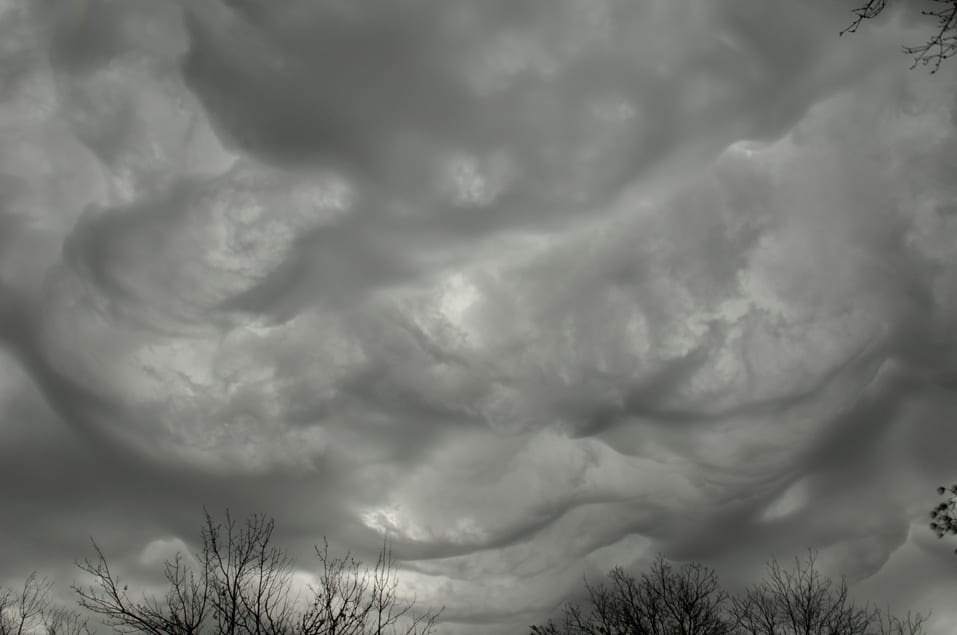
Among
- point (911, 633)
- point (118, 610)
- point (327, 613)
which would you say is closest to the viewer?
point (118, 610)

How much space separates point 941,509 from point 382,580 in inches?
581

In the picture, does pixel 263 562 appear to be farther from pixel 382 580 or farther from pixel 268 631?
pixel 382 580

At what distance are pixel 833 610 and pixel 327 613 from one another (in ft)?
107

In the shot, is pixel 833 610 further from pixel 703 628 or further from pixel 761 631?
pixel 703 628

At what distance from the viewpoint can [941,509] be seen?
1416 cm

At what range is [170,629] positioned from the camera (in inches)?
619

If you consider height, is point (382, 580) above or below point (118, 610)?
above

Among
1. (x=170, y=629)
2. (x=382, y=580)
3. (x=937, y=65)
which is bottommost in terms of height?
(x=170, y=629)

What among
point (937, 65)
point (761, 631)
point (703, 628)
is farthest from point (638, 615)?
point (937, 65)

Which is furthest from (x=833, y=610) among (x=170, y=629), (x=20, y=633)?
(x=20, y=633)

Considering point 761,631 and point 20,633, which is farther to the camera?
point 761,631

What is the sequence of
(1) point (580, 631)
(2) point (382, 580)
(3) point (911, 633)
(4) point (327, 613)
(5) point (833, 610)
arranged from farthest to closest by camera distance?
(1) point (580, 631) → (5) point (833, 610) → (3) point (911, 633) → (2) point (382, 580) → (4) point (327, 613)

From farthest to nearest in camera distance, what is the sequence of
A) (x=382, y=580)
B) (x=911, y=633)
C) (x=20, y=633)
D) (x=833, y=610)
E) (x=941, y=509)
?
(x=833, y=610)
(x=911, y=633)
(x=20, y=633)
(x=382, y=580)
(x=941, y=509)

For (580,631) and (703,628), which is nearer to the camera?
(703,628)
